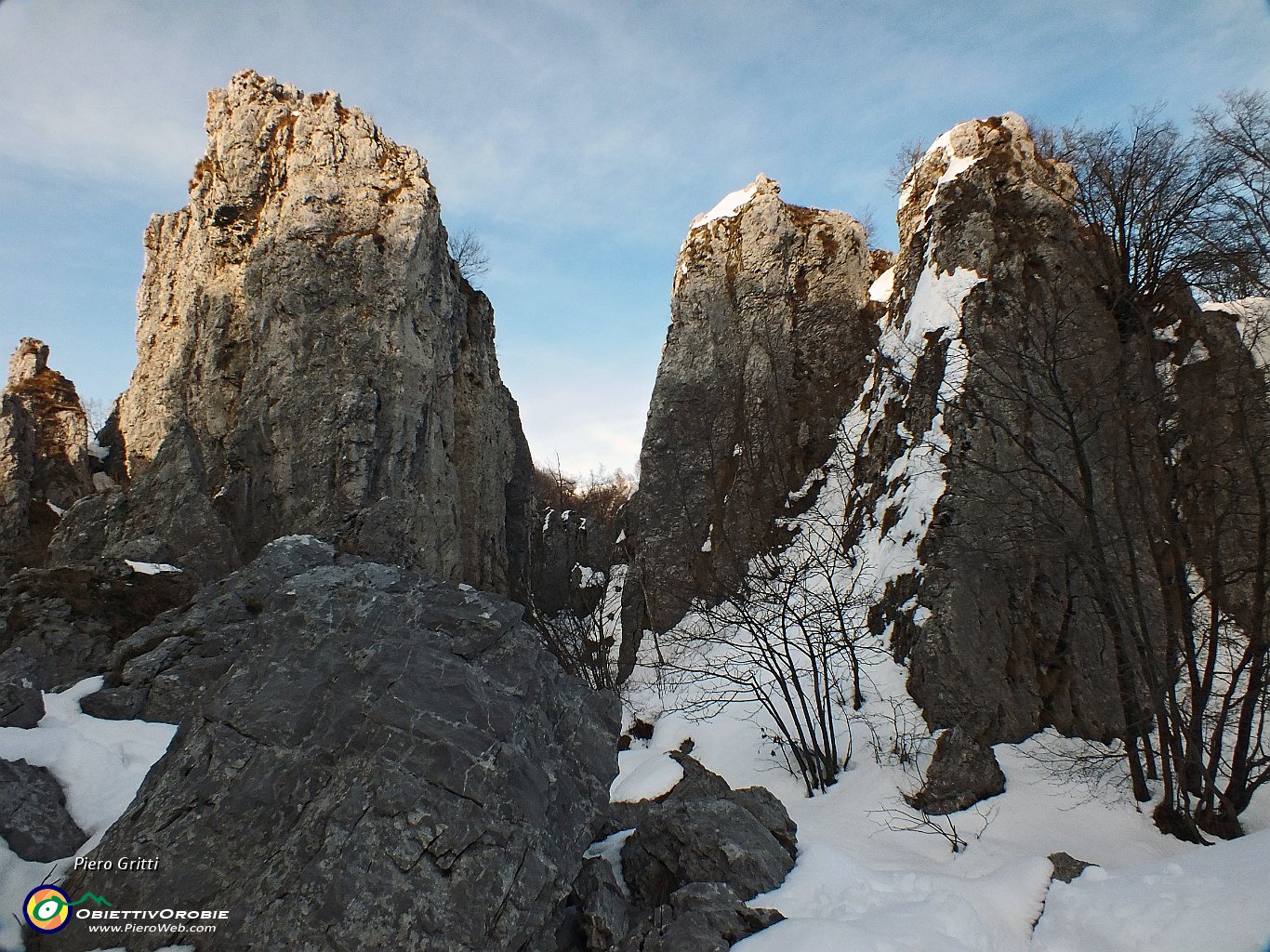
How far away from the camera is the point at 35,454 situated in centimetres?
1945

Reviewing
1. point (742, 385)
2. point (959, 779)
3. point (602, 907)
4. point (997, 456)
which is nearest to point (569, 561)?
point (742, 385)

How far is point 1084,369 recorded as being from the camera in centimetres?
1066

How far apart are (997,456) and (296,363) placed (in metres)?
17.1

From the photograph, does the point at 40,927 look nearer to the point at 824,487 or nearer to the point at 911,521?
the point at 911,521

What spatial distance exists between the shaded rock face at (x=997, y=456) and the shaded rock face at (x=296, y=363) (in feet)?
39.0

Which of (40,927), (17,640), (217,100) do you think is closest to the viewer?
(40,927)

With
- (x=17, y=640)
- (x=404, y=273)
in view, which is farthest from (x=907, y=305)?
(x=17, y=640)

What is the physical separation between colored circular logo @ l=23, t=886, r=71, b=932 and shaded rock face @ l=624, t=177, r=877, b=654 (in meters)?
13.7

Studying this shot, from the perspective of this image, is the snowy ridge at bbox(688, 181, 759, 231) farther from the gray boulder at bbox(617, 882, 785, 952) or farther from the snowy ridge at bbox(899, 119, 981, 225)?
the gray boulder at bbox(617, 882, 785, 952)

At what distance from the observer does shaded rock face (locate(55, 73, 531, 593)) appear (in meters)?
16.3

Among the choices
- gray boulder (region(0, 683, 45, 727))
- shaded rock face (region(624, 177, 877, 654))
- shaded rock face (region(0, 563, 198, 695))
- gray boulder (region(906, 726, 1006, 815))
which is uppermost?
shaded rock face (region(624, 177, 877, 654))

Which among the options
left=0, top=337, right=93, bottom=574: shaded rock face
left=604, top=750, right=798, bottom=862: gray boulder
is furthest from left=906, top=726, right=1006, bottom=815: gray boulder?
left=0, top=337, right=93, bottom=574: shaded rock face

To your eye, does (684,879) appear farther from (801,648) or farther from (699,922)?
(801,648)

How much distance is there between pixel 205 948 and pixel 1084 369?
13010 mm
